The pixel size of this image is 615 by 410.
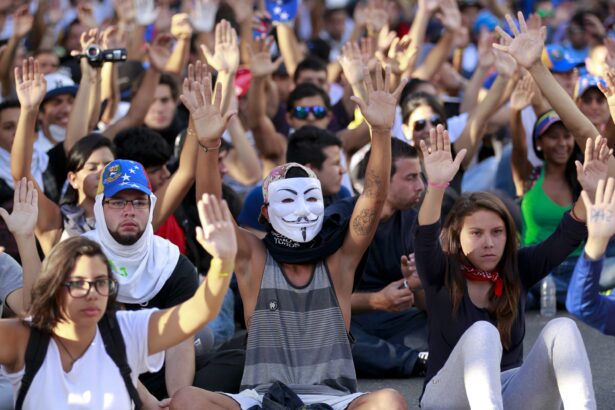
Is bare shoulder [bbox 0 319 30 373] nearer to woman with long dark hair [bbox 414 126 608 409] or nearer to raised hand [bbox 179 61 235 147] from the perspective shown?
raised hand [bbox 179 61 235 147]

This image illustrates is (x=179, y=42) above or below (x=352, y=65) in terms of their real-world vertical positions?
above

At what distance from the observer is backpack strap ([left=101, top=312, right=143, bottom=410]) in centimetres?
437

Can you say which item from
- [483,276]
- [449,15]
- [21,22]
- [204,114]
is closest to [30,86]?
[204,114]

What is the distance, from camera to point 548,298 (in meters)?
7.79

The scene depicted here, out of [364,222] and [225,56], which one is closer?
[364,222]

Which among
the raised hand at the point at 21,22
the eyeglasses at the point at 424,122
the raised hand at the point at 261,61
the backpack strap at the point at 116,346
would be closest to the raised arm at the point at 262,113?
the raised hand at the point at 261,61

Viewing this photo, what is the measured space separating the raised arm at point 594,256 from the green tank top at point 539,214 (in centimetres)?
299

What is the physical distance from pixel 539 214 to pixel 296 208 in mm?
3085

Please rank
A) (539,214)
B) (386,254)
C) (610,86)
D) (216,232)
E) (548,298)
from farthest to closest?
(539,214) < (548,298) < (386,254) < (610,86) < (216,232)

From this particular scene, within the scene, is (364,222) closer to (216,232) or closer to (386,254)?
(216,232)

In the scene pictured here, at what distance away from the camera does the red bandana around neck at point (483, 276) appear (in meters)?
5.44

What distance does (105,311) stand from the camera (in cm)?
446

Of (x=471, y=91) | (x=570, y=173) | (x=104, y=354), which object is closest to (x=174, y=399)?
(x=104, y=354)

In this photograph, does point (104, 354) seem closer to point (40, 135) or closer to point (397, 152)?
point (397, 152)
